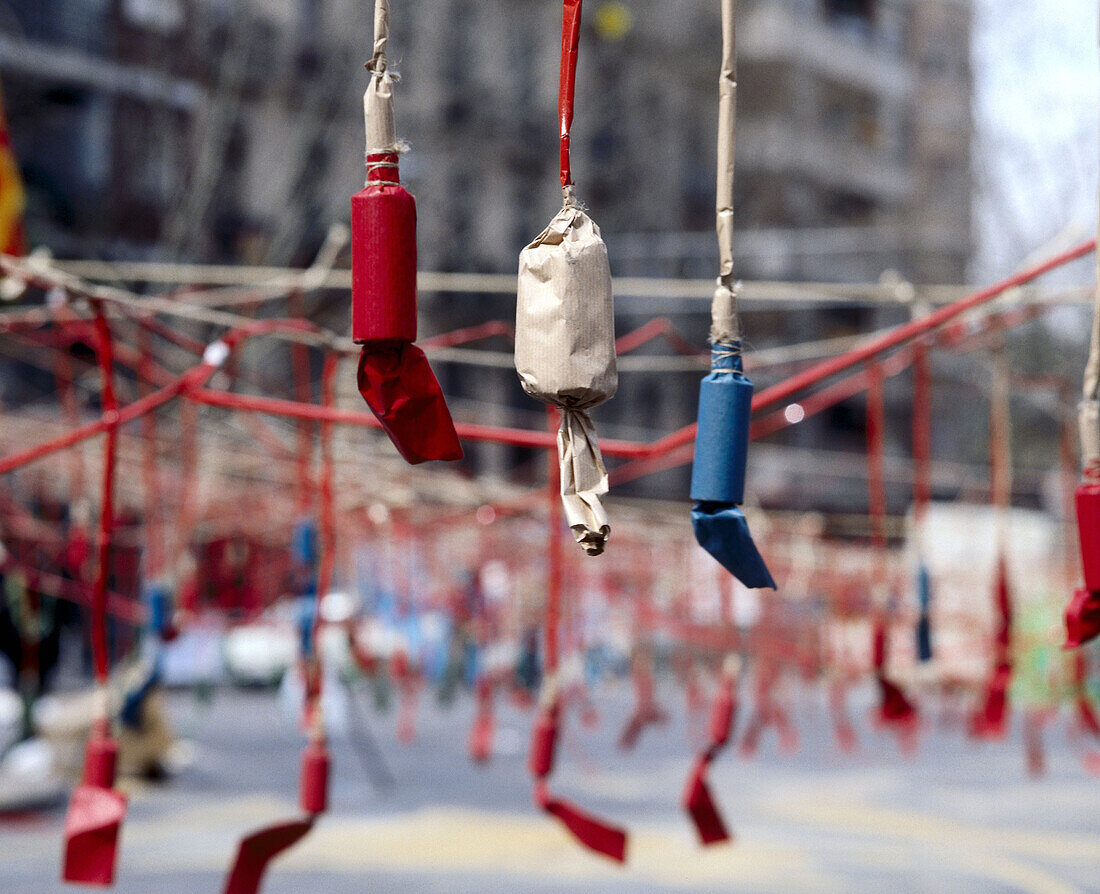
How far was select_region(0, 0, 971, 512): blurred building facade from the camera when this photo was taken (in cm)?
1673

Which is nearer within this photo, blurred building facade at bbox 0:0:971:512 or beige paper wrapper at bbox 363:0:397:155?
beige paper wrapper at bbox 363:0:397:155

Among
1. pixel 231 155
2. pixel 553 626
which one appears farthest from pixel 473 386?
pixel 553 626

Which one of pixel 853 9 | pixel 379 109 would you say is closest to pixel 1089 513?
pixel 379 109

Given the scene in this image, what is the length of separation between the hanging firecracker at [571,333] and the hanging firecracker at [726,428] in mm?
192

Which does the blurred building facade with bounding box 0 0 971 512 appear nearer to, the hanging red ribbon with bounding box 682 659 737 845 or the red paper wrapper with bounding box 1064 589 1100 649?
the hanging red ribbon with bounding box 682 659 737 845

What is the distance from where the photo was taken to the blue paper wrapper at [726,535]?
218cm

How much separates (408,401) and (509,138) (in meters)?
27.7

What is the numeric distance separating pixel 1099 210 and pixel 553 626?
2.28m

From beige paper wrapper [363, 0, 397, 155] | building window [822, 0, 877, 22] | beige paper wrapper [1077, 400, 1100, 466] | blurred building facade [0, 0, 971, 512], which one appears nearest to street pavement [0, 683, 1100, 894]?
blurred building facade [0, 0, 971, 512]

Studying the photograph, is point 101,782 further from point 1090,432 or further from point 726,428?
point 1090,432

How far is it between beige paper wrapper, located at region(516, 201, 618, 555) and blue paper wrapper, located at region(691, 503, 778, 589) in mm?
205

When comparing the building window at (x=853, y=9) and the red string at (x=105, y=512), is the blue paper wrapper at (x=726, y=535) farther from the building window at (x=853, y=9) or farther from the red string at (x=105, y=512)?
the building window at (x=853, y=9)

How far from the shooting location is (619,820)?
10.6 meters

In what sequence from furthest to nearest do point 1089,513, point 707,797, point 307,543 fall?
1. point 307,543
2. point 707,797
3. point 1089,513
